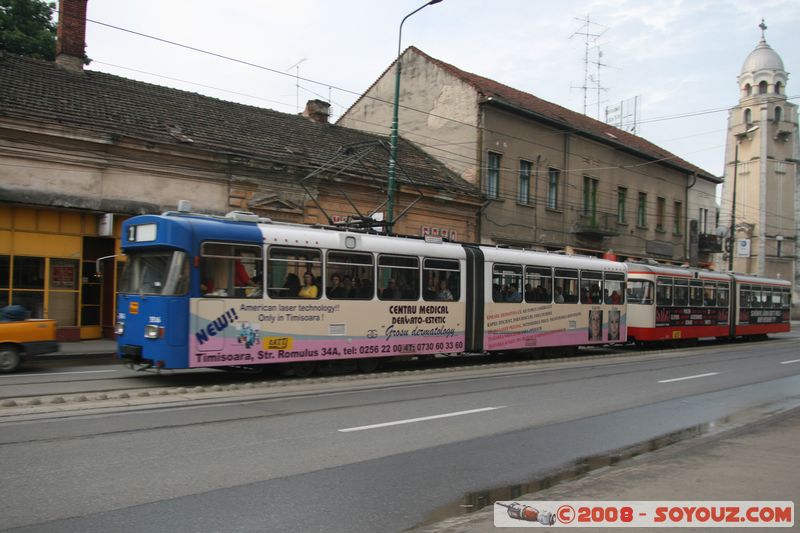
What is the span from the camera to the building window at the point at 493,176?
31467mm

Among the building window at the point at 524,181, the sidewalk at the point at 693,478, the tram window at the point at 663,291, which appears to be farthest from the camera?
the building window at the point at 524,181

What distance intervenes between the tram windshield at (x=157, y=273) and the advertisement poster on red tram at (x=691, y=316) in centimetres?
1839

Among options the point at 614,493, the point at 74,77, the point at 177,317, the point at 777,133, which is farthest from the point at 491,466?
the point at 777,133

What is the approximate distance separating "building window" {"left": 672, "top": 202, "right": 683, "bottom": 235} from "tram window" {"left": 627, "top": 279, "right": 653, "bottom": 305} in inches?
880

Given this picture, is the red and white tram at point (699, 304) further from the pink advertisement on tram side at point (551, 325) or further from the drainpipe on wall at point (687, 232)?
the drainpipe on wall at point (687, 232)

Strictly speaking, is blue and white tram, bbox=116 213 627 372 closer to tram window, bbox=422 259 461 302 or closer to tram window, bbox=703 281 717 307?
tram window, bbox=422 259 461 302

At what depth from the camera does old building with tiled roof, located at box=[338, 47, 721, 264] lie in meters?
31.3

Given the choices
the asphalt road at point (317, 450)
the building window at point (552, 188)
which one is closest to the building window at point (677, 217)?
the building window at point (552, 188)

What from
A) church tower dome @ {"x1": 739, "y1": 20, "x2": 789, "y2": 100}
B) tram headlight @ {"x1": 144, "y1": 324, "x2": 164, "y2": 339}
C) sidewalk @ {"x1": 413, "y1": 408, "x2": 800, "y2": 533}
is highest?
church tower dome @ {"x1": 739, "y1": 20, "x2": 789, "y2": 100}

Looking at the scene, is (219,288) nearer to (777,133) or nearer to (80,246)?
(80,246)

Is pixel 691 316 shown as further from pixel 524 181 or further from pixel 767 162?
pixel 767 162

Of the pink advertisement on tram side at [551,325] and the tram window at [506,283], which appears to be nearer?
the tram window at [506,283]

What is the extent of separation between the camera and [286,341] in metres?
12.9

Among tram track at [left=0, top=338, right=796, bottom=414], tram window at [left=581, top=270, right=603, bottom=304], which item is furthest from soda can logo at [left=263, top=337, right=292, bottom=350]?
tram window at [left=581, top=270, right=603, bottom=304]
